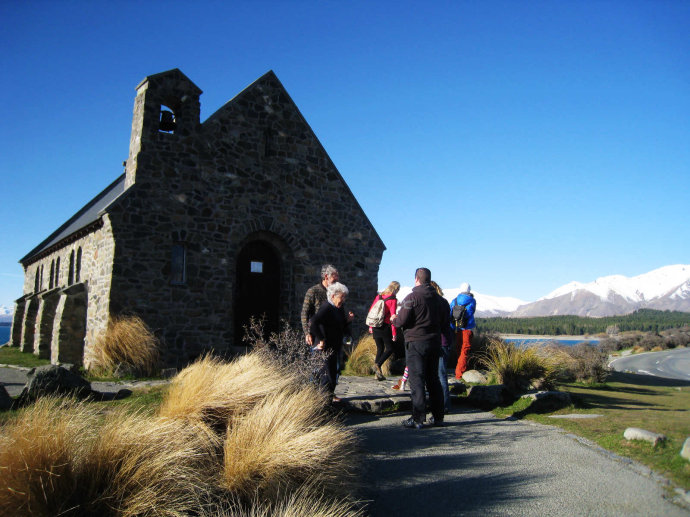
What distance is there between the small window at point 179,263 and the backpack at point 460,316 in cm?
763

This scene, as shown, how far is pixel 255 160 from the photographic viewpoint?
15.4m

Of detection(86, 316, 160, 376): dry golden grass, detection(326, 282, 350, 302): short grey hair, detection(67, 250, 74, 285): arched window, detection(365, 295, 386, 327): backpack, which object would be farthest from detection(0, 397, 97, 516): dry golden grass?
detection(67, 250, 74, 285): arched window

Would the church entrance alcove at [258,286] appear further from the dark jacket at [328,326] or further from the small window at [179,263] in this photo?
the dark jacket at [328,326]

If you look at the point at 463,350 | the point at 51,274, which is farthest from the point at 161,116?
the point at 51,274

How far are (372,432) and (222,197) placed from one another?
9.65 m

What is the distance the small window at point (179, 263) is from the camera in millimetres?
14055

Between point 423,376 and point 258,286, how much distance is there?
904cm

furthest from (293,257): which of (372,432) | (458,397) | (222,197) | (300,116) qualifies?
(372,432)

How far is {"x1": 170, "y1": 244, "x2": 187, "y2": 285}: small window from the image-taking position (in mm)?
14055

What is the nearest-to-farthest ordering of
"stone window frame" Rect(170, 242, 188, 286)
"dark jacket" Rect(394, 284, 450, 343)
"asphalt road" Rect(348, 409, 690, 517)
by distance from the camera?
"asphalt road" Rect(348, 409, 690, 517) < "dark jacket" Rect(394, 284, 450, 343) < "stone window frame" Rect(170, 242, 188, 286)


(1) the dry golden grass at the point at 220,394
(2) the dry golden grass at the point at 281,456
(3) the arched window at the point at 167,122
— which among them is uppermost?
(3) the arched window at the point at 167,122

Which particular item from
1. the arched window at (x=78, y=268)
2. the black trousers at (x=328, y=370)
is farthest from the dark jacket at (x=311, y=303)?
the arched window at (x=78, y=268)

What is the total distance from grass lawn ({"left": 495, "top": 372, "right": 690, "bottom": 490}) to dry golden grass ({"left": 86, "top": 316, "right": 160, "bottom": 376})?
8.16 metres

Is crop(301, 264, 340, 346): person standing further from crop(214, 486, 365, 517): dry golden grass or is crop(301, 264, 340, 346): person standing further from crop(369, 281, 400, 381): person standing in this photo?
crop(214, 486, 365, 517): dry golden grass
